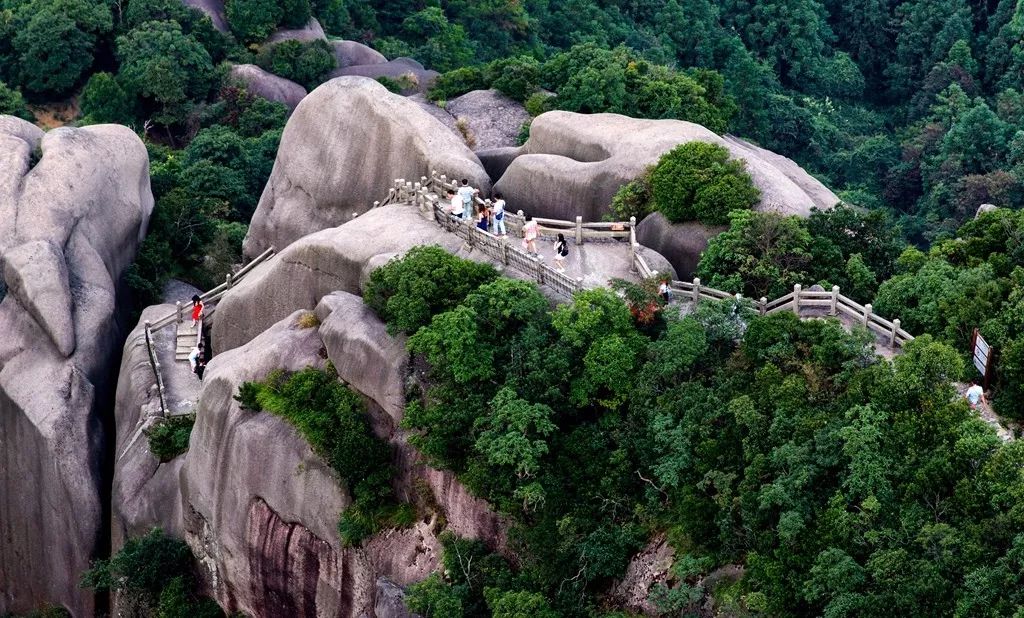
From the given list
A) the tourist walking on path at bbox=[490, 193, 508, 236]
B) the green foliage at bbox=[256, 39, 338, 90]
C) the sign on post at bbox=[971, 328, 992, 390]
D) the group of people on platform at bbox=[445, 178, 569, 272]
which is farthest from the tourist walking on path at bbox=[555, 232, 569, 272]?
the green foliage at bbox=[256, 39, 338, 90]

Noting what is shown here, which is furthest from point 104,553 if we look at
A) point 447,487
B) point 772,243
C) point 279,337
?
point 772,243

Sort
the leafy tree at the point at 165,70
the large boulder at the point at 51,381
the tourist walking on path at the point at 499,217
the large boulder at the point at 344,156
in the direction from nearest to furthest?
1. the tourist walking on path at the point at 499,217
2. the large boulder at the point at 51,381
3. the large boulder at the point at 344,156
4. the leafy tree at the point at 165,70

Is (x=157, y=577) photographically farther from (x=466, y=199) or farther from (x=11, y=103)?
(x=11, y=103)

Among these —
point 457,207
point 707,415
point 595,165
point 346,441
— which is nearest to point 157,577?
point 346,441

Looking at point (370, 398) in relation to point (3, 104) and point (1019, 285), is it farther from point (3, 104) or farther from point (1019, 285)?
point (3, 104)

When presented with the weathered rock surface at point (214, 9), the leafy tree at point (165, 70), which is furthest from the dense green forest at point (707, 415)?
the weathered rock surface at point (214, 9)

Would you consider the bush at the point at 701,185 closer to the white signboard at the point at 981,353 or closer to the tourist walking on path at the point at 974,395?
the white signboard at the point at 981,353
